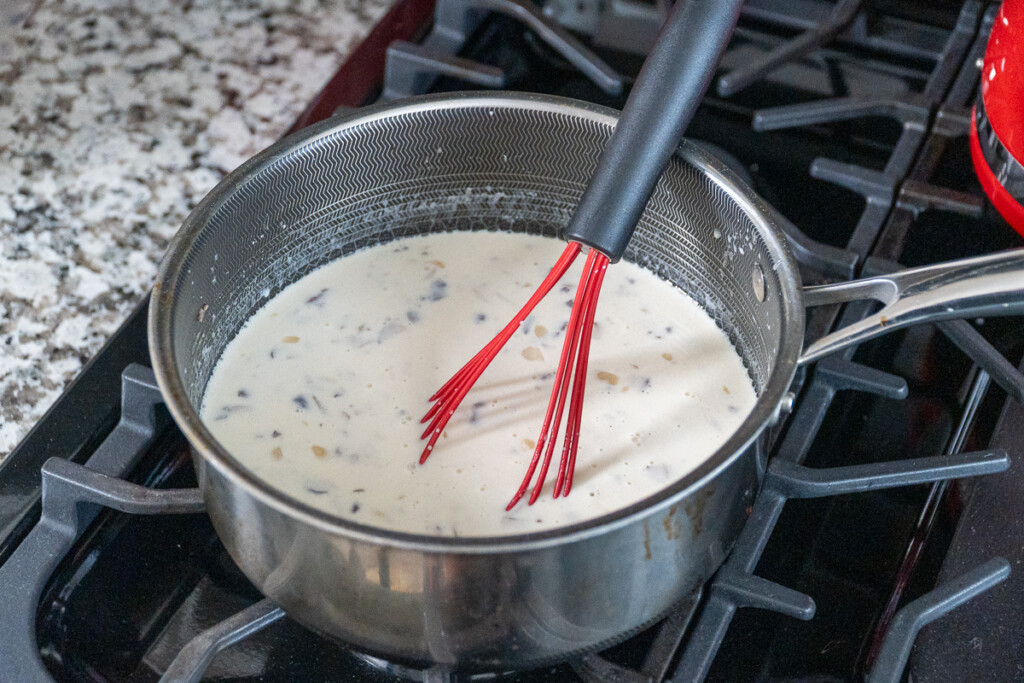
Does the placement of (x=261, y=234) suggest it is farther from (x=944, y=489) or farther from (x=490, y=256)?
(x=944, y=489)

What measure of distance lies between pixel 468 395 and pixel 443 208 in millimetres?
165

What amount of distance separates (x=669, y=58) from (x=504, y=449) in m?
0.25

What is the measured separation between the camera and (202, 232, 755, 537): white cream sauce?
0.62 m

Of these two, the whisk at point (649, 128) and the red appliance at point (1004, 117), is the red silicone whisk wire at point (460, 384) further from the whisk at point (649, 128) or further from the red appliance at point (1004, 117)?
the red appliance at point (1004, 117)

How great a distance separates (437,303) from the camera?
0.75m

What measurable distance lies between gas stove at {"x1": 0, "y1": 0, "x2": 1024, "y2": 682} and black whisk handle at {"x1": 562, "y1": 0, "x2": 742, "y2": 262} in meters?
0.17

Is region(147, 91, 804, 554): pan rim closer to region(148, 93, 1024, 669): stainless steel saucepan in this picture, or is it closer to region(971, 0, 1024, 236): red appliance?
region(148, 93, 1024, 669): stainless steel saucepan

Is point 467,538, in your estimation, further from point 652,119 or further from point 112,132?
point 112,132

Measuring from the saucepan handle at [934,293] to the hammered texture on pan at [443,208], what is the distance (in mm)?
42

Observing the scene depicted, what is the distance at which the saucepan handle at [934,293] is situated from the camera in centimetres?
54

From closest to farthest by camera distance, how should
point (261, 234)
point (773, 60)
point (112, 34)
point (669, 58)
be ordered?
point (669, 58)
point (261, 234)
point (773, 60)
point (112, 34)

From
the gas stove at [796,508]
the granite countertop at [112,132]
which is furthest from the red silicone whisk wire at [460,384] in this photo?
the granite countertop at [112,132]

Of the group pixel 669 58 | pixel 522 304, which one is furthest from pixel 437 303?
pixel 669 58

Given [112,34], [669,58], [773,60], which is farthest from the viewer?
[112,34]
